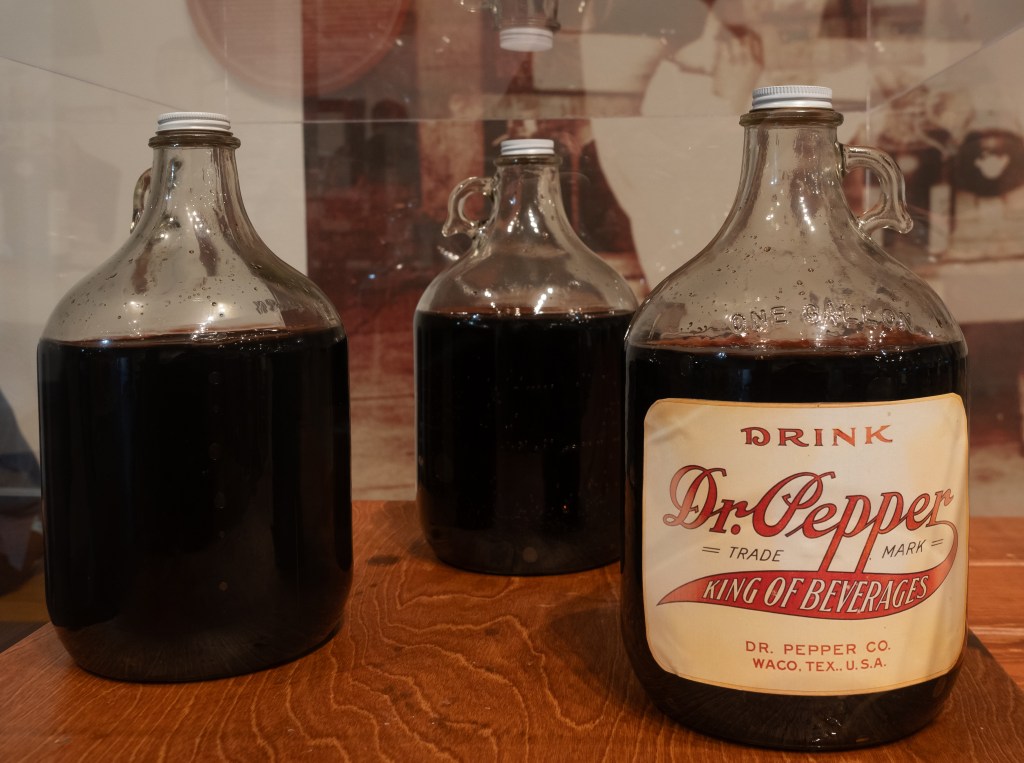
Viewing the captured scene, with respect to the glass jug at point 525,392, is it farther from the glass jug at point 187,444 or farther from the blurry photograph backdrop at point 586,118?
the blurry photograph backdrop at point 586,118

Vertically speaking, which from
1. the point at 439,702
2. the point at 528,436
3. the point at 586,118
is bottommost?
the point at 439,702

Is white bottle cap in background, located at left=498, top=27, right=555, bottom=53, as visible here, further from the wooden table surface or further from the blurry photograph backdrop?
the wooden table surface

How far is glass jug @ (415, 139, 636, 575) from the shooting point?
823mm

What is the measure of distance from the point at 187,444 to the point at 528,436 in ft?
0.98

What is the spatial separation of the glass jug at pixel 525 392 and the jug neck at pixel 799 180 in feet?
0.84

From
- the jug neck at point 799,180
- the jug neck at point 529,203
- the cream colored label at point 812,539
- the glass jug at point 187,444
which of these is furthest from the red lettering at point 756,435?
the jug neck at point 529,203

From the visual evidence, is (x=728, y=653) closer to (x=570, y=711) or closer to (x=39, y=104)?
(x=570, y=711)

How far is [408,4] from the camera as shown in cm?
111

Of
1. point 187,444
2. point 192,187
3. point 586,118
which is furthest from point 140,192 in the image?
point 586,118

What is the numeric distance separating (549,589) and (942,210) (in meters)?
0.64

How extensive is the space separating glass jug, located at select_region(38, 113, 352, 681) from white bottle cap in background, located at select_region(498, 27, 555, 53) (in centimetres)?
52

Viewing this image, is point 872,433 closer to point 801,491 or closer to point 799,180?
point 801,491

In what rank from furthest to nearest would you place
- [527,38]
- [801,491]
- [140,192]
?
[527,38] → [140,192] → [801,491]

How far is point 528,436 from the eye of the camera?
82 cm
